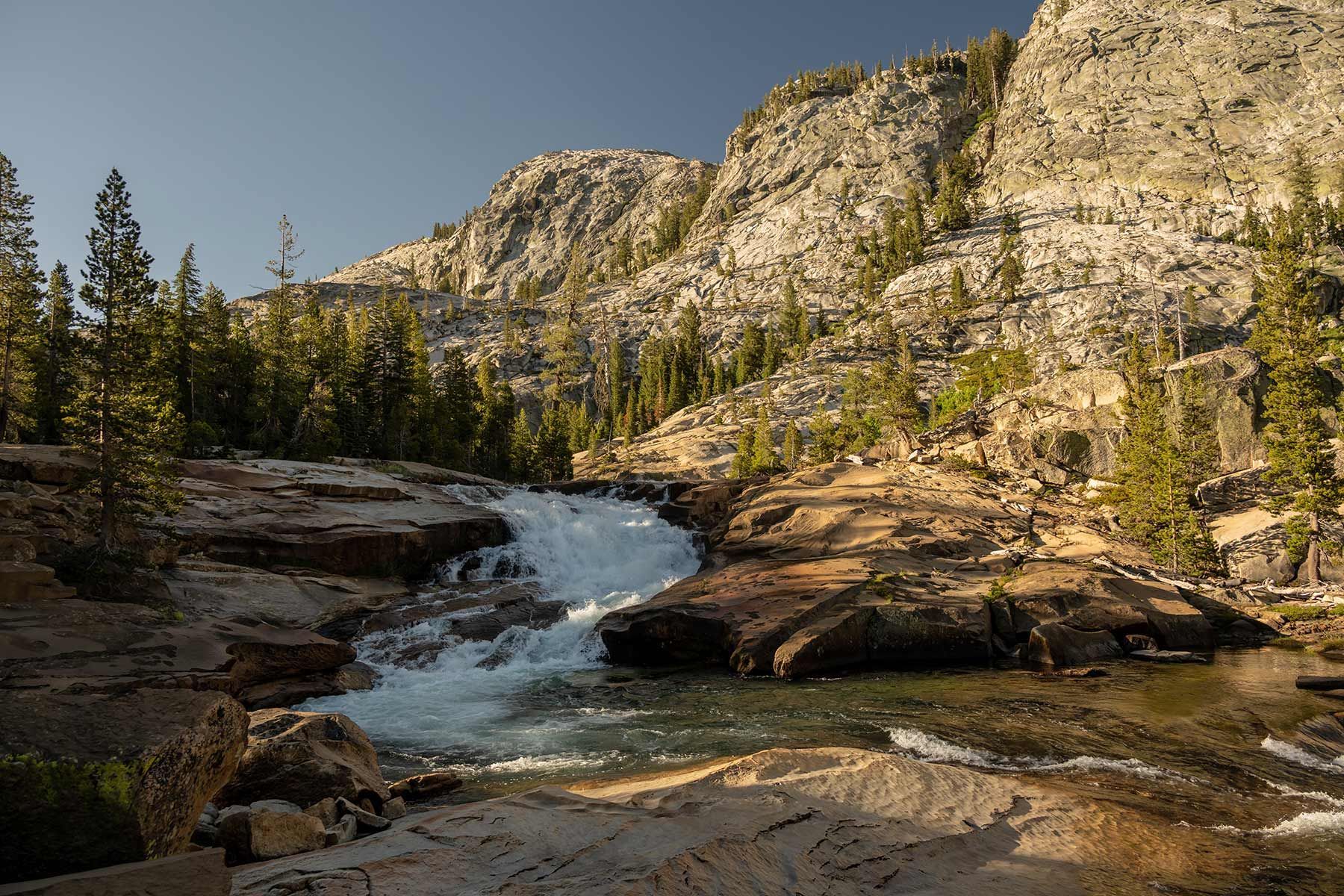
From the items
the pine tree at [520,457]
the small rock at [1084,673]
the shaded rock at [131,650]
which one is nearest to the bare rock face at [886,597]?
the small rock at [1084,673]

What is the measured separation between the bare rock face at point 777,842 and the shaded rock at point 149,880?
439 millimetres

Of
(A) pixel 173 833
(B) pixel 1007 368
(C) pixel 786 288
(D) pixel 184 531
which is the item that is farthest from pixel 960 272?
(A) pixel 173 833

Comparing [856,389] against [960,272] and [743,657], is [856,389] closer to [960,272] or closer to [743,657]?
[960,272]

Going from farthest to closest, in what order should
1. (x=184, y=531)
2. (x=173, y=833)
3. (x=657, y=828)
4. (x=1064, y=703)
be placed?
(x=184, y=531), (x=1064, y=703), (x=657, y=828), (x=173, y=833)

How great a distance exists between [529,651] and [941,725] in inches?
616

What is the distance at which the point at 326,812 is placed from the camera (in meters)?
7.62

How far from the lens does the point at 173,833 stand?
5539mm

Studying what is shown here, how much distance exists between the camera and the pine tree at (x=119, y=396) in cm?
2230

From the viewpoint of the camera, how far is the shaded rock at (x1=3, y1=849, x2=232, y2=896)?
12.9 ft

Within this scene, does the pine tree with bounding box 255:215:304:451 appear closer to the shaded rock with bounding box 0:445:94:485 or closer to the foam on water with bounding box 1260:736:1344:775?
the shaded rock with bounding box 0:445:94:485

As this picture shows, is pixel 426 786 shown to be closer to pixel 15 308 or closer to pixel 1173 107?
pixel 15 308

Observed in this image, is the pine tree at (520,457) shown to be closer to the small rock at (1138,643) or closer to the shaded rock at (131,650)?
the shaded rock at (131,650)

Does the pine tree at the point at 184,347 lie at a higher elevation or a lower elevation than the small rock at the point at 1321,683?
higher

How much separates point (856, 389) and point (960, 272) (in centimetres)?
4137
